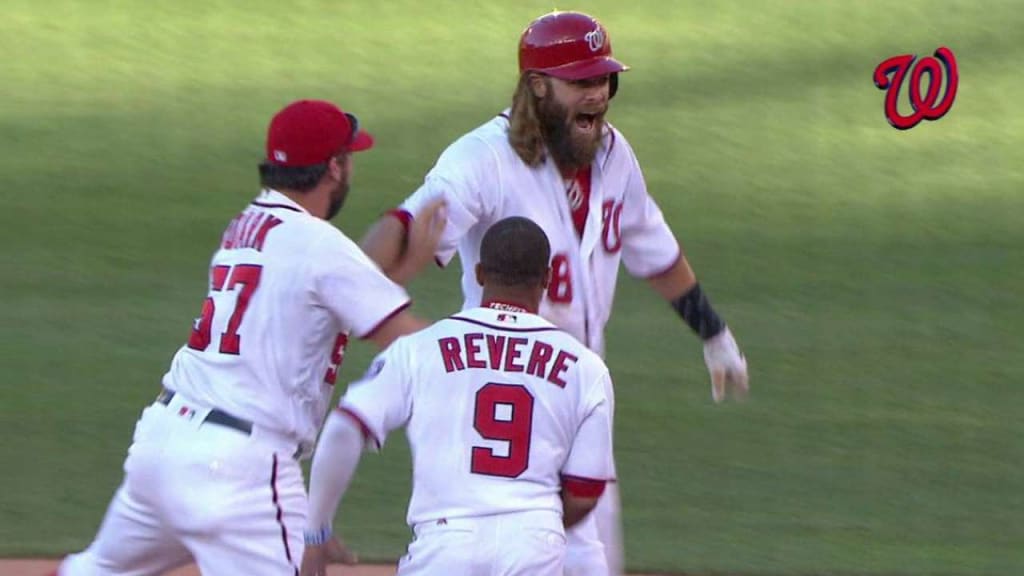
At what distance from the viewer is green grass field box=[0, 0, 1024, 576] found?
24.3 feet

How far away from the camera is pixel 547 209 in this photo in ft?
17.2

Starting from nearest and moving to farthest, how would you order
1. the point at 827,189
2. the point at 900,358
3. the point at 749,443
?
the point at 749,443 → the point at 900,358 → the point at 827,189

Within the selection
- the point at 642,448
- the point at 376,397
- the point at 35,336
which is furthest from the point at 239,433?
the point at 35,336

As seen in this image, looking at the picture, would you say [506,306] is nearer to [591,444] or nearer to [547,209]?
[591,444]

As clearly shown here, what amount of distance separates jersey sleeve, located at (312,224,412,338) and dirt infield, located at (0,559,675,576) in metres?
1.97

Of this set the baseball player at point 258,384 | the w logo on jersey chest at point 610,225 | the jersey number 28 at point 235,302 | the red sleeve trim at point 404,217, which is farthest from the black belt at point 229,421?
the w logo on jersey chest at point 610,225

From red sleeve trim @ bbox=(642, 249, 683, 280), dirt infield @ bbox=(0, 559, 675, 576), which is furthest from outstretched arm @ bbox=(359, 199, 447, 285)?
dirt infield @ bbox=(0, 559, 675, 576)

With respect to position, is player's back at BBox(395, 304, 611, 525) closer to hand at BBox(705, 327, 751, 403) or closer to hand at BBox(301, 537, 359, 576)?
hand at BBox(301, 537, 359, 576)

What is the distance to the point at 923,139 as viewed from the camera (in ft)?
44.0

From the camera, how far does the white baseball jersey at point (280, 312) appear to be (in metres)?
4.67

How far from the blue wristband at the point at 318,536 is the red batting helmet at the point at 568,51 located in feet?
4.71

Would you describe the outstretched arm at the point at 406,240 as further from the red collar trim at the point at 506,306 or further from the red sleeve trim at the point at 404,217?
the red collar trim at the point at 506,306

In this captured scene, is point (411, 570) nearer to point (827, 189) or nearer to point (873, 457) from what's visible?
point (873, 457)

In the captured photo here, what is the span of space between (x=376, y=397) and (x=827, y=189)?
8384 millimetres
